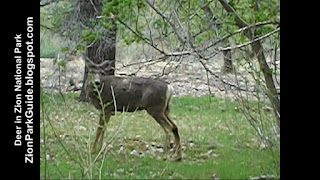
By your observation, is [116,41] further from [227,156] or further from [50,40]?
[227,156]

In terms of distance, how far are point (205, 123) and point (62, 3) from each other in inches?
27.9

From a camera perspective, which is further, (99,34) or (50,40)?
(99,34)

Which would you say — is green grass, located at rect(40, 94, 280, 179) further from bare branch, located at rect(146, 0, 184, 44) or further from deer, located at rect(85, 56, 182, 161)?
bare branch, located at rect(146, 0, 184, 44)

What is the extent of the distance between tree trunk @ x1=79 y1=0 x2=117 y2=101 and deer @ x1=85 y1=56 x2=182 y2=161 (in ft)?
0.09

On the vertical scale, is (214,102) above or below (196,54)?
below

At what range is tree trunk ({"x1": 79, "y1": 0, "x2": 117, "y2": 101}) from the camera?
220 cm

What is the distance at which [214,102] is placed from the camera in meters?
2.16

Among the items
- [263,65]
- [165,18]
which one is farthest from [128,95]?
[263,65]

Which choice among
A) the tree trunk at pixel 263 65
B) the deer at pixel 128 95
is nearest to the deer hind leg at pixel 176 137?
the deer at pixel 128 95

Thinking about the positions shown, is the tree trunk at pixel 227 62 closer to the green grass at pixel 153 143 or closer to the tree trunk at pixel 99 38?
the green grass at pixel 153 143
